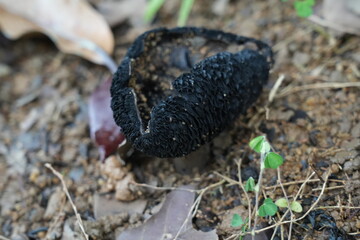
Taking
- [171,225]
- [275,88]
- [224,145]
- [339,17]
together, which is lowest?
[171,225]

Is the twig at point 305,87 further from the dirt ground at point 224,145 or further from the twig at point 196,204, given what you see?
the twig at point 196,204

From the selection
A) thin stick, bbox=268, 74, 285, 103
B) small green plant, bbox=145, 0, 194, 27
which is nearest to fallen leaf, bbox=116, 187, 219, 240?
thin stick, bbox=268, 74, 285, 103

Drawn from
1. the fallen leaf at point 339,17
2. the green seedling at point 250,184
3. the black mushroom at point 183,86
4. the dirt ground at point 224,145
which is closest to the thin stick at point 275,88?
the dirt ground at point 224,145

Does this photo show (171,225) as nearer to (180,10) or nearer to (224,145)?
(224,145)

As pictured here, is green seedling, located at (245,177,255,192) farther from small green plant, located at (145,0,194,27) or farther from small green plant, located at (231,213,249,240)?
small green plant, located at (145,0,194,27)

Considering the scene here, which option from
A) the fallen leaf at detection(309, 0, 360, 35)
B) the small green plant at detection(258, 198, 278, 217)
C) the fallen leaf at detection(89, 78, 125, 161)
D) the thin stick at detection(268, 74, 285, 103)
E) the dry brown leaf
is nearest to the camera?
the small green plant at detection(258, 198, 278, 217)

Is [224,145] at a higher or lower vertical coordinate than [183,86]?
lower

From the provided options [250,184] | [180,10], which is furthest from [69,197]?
[180,10]

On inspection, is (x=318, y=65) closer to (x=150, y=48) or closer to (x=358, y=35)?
(x=358, y=35)
